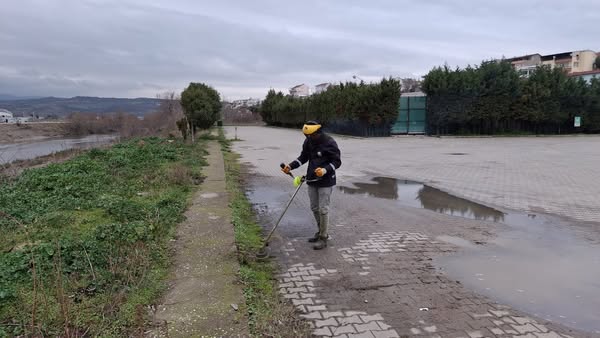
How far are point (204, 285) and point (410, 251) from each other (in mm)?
2620

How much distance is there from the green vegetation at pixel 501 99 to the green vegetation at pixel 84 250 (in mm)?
22480

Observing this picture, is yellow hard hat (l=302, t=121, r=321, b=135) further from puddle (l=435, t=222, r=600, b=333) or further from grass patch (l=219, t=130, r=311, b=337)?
puddle (l=435, t=222, r=600, b=333)

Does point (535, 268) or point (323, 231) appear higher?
point (323, 231)

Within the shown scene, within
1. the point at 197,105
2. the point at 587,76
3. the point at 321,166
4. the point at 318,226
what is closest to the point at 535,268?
the point at 318,226

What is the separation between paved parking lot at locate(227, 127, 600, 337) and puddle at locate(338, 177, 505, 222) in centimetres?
26

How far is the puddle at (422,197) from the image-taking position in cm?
708

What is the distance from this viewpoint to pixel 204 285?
366 centimetres

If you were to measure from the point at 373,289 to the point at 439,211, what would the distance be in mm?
3822

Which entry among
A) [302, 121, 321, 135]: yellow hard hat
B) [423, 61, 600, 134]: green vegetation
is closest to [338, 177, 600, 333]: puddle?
[302, 121, 321, 135]: yellow hard hat

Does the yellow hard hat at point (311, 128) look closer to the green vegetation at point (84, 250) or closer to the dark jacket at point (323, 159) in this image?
the dark jacket at point (323, 159)

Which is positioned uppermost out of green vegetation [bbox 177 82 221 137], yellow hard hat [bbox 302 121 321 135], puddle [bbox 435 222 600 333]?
green vegetation [bbox 177 82 221 137]

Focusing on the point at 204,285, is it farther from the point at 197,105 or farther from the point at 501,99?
the point at 501,99

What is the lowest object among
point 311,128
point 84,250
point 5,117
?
point 84,250

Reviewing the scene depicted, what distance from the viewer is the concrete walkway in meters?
2.92
